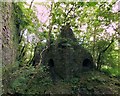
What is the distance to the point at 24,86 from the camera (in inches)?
138

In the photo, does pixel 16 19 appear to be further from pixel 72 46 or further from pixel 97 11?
pixel 97 11

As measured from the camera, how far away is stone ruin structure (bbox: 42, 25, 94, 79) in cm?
500

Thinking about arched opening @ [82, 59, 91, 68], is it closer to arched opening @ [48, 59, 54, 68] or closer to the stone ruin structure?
the stone ruin structure

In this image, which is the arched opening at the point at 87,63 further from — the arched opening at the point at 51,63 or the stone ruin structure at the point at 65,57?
the arched opening at the point at 51,63

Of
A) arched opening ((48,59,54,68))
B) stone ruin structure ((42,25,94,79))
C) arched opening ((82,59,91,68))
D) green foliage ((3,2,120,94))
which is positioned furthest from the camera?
arched opening ((82,59,91,68))

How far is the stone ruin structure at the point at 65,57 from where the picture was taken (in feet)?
16.4

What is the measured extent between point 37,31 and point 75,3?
45.2 inches

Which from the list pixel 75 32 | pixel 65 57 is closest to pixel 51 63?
pixel 65 57

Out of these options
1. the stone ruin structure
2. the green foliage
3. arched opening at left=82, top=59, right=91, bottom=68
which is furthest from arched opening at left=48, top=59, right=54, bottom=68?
arched opening at left=82, top=59, right=91, bottom=68

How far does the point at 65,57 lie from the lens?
199 inches

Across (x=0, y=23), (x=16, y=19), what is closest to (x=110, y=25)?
(x=16, y=19)

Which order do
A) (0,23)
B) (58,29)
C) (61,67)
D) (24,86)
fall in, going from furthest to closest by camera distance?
(58,29) < (61,67) < (24,86) < (0,23)

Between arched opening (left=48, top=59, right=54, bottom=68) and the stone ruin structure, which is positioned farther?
arched opening (left=48, top=59, right=54, bottom=68)

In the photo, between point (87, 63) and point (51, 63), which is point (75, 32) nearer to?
point (87, 63)
